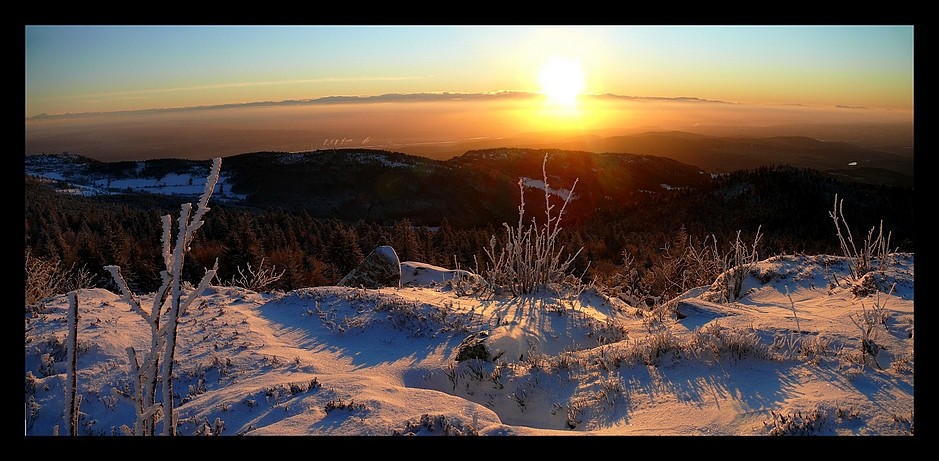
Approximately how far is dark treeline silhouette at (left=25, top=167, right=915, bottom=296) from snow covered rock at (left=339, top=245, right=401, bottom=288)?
16.8 ft

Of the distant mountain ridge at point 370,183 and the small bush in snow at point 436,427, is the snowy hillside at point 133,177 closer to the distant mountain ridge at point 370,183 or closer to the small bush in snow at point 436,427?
the distant mountain ridge at point 370,183

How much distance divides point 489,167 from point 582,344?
84700mm

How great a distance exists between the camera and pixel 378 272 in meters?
11.3

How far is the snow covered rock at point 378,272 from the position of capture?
440 inches

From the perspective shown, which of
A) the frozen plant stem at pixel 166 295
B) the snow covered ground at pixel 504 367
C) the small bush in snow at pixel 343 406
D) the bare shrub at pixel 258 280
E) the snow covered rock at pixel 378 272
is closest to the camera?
the frozen plant stem at pixel 166 295

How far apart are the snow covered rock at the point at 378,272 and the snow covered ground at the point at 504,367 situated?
427 cm

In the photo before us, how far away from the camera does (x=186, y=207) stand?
191 cm

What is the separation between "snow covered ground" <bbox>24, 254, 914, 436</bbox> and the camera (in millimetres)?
3053

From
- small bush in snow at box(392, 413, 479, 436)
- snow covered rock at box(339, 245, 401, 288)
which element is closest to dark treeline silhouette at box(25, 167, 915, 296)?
snow covered rock at box(339, 245, 401, 288)

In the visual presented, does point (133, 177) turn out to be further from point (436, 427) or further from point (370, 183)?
point (436, 427)

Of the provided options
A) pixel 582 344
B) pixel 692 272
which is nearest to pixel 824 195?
pixel 692 272

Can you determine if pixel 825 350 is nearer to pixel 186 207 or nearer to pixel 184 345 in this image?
pixel 186 207

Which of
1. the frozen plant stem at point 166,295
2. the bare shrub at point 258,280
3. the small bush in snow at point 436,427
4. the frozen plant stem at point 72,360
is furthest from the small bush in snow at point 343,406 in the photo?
the bare shrub at point 258,280

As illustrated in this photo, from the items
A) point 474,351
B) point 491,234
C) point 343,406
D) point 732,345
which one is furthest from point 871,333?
point 491,234
